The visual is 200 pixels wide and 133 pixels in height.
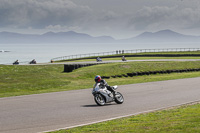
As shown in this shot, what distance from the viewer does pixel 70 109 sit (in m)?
13.7

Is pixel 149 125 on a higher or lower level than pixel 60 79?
lower

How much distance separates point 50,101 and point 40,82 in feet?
38.6

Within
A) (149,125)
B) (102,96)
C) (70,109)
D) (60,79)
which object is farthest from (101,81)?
(60,79)

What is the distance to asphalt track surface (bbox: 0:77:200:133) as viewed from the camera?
35.2 feet

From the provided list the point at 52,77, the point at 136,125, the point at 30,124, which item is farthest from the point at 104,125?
the point at 52,77

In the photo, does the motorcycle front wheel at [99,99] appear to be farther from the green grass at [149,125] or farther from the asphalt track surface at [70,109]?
the green grass at [149,125]

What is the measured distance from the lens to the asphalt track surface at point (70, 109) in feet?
35.2

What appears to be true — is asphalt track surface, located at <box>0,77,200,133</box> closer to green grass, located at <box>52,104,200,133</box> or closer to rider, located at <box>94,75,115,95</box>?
rider, located at <box>94,75,115,95</box>

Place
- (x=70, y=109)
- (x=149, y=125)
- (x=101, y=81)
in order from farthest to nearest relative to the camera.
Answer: (x=101, y=81) < (x=70, y=109) < (x=149, y=125)

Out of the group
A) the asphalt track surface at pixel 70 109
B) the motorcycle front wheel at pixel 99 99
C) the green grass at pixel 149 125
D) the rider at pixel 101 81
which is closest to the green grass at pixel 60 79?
the asphalt track surface at pixel 70 109

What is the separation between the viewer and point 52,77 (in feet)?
102

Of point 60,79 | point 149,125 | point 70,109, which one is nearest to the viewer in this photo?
point 149,125

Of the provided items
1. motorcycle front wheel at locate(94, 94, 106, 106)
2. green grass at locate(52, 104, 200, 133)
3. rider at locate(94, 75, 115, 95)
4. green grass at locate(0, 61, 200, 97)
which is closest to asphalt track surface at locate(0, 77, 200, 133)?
motorcycle front wheel at locate(94, 94, 106, 106)

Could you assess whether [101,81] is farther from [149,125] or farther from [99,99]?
[149,125]
